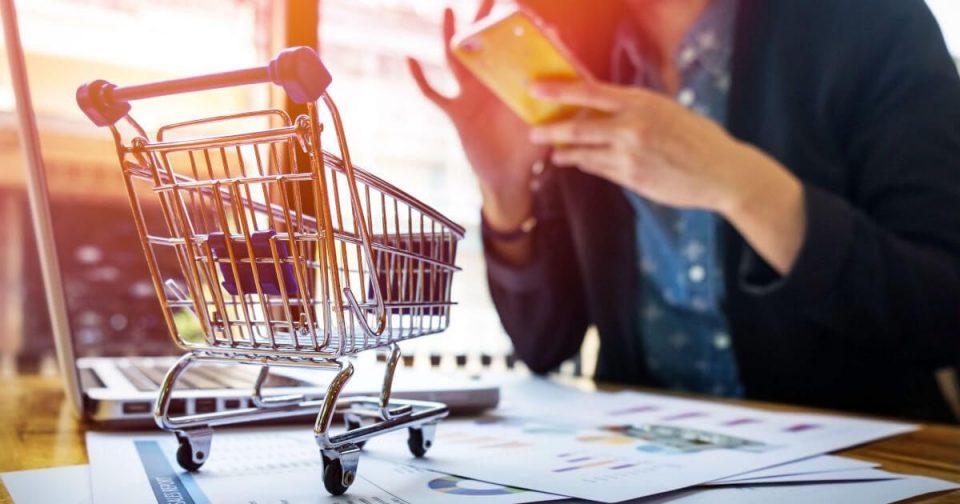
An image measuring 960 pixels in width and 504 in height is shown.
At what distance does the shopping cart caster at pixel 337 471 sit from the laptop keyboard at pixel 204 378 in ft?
1.11

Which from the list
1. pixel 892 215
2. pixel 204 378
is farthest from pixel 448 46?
pixel 892 215

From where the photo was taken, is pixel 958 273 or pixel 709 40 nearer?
pixel 958 273

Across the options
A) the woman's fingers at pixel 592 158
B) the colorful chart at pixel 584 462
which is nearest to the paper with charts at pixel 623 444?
the colorful chart at pixel 584 462

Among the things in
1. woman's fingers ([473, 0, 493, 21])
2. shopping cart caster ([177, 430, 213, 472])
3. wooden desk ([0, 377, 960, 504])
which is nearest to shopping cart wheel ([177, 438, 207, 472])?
shopping cart caster ([177, 430, 213, 472])

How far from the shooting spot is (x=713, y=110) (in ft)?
4.46

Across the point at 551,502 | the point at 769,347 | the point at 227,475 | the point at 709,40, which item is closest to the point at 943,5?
the point at 709,40

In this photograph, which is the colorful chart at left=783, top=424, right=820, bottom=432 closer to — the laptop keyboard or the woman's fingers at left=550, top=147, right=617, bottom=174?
the woman's fingers at left=550, top=147, right=617, bottom=174

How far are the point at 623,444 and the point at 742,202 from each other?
47cm

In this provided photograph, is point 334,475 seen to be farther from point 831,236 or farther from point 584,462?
point 831,236

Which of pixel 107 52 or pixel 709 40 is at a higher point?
pixel 709 40

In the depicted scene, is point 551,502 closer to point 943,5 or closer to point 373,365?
point 373,365

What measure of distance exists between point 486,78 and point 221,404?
607 millimetres

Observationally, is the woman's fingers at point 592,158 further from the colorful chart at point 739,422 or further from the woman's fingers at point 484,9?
the colorful chart at point 739,422

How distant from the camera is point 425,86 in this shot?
116 cm
